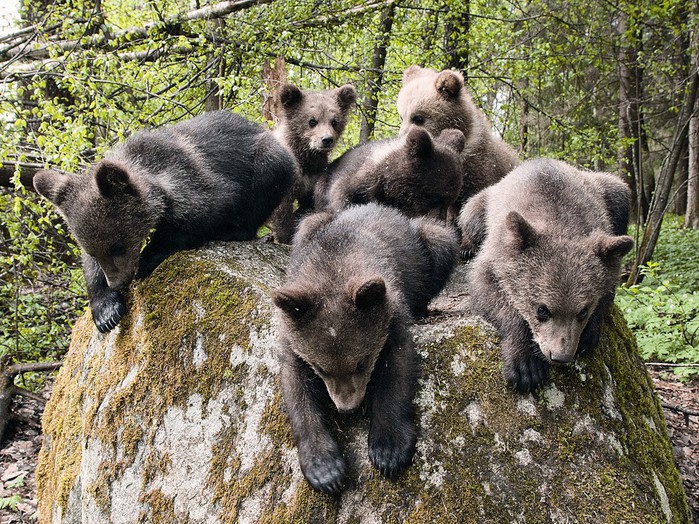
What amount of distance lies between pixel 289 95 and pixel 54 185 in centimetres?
397

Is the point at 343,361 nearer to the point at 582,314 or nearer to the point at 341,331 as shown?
the point at 341,331

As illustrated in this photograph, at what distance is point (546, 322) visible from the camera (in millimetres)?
3715

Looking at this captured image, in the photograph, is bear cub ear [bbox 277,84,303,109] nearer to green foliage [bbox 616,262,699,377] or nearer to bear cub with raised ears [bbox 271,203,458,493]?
bear cub with raised ears [bbox 271,203,458,493]

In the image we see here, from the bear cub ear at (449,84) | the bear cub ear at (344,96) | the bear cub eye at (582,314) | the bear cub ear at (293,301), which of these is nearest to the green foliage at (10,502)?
the bear cub ear at (293,301)

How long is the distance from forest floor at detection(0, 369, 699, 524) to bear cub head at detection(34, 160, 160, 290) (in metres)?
3.51

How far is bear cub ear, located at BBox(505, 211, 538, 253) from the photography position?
3.85 m

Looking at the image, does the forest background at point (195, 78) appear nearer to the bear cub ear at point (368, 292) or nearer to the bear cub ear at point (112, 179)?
the bear cub ear at point (112, 179)

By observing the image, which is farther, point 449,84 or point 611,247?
point 449,84

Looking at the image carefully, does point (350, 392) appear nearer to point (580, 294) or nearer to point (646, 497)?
point (580, 294)

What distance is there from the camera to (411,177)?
6.55 metres

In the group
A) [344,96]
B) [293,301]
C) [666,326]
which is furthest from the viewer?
[666,326]

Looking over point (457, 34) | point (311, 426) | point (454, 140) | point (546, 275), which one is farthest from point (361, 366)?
point (457, 34)

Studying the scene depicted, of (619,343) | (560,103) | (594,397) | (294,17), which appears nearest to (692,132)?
(560,103)

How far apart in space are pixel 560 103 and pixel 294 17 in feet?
32.3
